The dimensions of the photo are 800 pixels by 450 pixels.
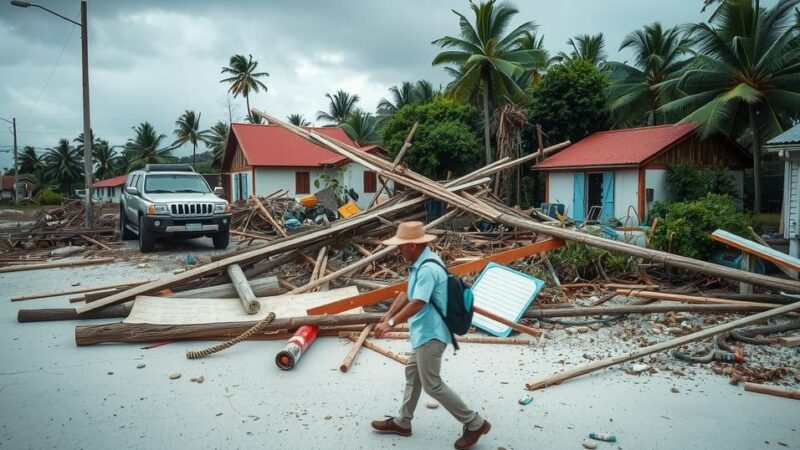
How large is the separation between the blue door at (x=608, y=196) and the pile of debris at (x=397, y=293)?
39.5 ft

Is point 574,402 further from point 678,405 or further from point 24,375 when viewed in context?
point 24,375

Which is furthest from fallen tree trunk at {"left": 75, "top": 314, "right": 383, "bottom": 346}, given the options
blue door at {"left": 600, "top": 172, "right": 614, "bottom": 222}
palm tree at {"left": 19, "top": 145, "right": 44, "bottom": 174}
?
palm tree at {"left": 19, "top": 145, "right": 44, "bottom": 174}

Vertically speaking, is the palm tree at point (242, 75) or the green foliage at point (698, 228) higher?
the palm tree at point (242, 75)

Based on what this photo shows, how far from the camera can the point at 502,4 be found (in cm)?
2564

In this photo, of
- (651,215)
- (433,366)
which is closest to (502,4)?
(651,215)

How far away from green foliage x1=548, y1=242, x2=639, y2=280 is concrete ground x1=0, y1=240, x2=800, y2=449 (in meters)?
2.80

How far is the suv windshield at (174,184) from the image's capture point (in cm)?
1307

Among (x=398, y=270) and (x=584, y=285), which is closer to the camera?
(x=584, y=285)

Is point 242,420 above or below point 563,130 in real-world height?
below

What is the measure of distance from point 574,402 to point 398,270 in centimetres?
507

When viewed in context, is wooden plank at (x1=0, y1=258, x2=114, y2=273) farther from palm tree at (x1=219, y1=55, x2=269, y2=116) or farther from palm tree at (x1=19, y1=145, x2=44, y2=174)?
palm tree at (x1=19, y1=145, x2=44, y2=174)

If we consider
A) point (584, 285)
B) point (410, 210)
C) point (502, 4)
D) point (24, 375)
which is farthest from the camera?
point (502, 4)

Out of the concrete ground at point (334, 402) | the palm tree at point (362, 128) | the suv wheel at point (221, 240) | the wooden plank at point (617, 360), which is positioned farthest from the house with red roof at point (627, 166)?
the palm tree at point (362, 128)

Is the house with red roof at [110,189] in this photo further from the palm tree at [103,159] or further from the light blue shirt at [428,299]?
the light blue shirt at [428,299]
